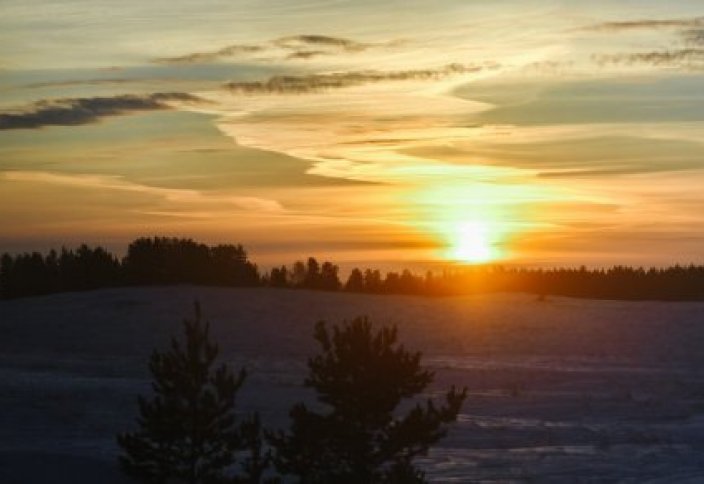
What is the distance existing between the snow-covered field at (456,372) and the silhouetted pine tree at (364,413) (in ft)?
16.7

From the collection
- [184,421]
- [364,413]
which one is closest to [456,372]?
[184,421]

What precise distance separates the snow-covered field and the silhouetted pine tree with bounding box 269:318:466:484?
510cm

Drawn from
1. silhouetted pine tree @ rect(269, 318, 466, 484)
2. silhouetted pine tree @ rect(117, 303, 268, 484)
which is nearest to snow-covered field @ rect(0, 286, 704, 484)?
silhouetted pine tree @ rect(117, 303, 268, 484)

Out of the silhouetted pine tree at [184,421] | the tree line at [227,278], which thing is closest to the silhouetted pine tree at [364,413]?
the silhouetted pine tree at [184,421]

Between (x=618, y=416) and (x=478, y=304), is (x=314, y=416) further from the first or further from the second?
(x=478, y=304)

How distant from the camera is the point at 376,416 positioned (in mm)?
18328

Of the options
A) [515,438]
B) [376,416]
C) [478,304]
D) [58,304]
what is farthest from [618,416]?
[58,304]

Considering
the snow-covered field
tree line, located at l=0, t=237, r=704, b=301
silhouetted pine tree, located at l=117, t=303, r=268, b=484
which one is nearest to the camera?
silhouetted pine tree, located at l=117, t=303, r=268, b=484

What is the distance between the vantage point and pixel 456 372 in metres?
40.3

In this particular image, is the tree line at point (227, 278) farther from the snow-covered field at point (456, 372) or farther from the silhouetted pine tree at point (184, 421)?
the silhouetted pine tree at point (184, 421)

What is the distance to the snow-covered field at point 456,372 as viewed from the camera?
2545 centimetres

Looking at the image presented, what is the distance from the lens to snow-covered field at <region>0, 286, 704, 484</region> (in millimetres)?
25453

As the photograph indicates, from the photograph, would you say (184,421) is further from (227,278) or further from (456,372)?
(227,278)

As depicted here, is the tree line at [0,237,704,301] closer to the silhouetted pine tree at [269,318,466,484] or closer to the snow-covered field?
the snow-covered field
